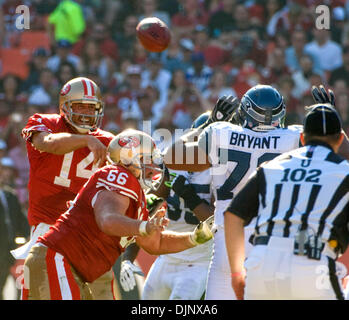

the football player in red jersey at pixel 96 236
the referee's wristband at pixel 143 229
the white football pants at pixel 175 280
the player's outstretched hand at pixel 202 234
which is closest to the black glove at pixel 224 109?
the football player in red jersey at pixel 96 236

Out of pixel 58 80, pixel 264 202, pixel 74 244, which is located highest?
pixel 58 80

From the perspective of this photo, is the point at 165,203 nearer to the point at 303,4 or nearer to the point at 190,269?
the point at 190,269

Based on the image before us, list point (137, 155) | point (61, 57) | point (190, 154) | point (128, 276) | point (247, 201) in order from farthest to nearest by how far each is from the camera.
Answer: point (61, 57) < point (128, 276) < point (190, 154) < point (137, 155) < point (247, 201)

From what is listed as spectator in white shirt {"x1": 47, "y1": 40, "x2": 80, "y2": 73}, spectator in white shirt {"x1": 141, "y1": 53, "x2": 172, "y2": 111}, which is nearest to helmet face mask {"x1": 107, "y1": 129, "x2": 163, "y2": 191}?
spectator in white shirt {"x1": 141, "y1": 53, "x2": 172, "y2": 111}

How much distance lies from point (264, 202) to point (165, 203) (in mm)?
2775

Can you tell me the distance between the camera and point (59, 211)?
6.41 meters

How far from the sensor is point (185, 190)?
270 inches

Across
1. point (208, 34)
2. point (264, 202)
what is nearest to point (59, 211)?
point (264, 202)

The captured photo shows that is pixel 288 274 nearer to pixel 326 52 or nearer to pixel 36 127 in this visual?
pixel 36 127

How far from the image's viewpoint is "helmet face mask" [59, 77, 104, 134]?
21.6ft

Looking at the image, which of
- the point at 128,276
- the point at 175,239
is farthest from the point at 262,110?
the point at 128,276

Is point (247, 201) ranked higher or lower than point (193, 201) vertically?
higher

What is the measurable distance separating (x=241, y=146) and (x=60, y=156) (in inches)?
63.2
